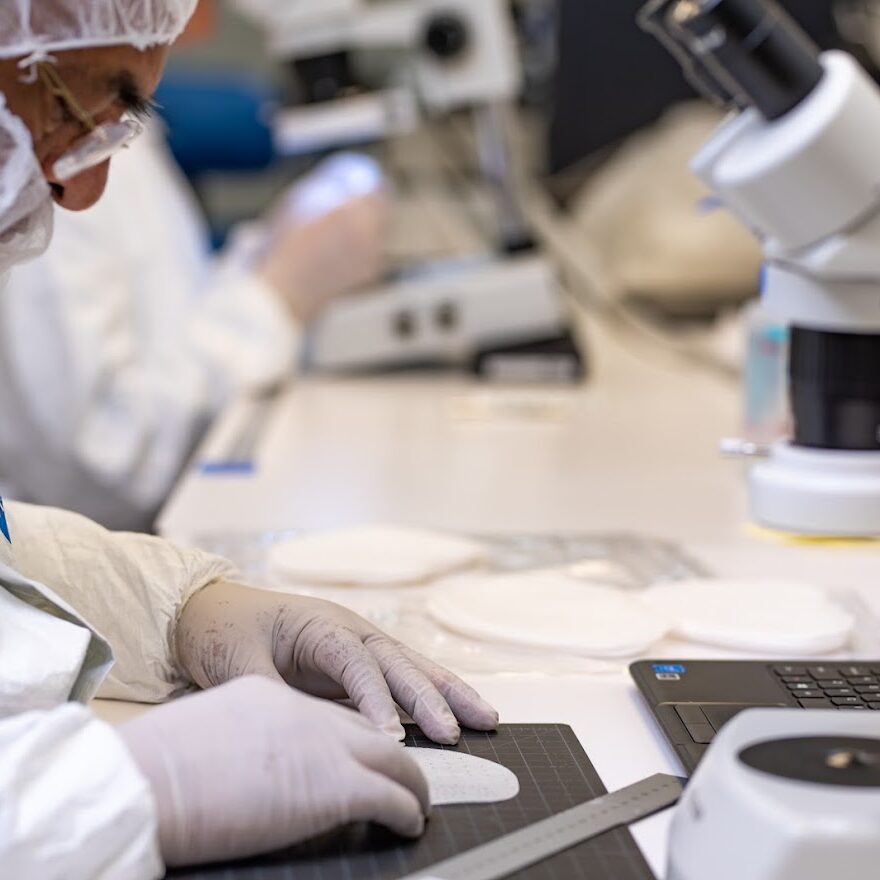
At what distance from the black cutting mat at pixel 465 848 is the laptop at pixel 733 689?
0.10 metres

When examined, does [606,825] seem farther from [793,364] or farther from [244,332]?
[244,332]

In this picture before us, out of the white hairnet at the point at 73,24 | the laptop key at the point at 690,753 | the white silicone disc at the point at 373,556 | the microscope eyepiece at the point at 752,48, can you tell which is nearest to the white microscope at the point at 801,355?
the microscope eyepiece at the point at 752,48

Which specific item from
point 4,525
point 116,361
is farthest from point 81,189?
point 116,361

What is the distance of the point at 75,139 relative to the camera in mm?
870

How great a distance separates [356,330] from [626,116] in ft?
4.82

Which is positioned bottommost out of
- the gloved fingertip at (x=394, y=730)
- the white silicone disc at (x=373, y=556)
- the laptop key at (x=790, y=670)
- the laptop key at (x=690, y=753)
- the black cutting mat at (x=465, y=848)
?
the white silicone disc at (x=373, y=556)

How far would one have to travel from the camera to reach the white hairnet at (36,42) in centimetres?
78

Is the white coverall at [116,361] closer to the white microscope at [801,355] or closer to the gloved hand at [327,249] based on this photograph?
the gloved hand at [327,249]

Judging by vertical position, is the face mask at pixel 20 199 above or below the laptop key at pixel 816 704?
above

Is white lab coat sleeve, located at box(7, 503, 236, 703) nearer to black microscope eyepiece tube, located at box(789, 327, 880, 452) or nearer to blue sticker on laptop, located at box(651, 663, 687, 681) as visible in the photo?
blue sticker on laptop, located at box(651, 663, 687, 681)

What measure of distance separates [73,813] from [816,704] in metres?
0.52

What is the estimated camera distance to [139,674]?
93cm

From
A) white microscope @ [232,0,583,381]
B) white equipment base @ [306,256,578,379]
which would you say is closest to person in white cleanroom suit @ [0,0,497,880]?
white microscope @ [232,0,583,381]

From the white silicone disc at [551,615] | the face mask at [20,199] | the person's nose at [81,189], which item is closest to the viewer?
the face mask at [20,199]
